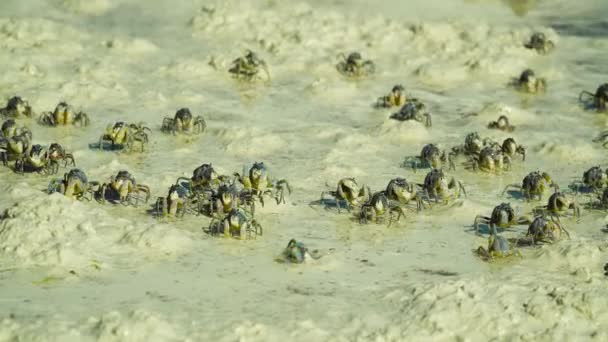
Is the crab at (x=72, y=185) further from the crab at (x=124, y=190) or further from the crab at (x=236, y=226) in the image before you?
the crab at (x=236, y=226)

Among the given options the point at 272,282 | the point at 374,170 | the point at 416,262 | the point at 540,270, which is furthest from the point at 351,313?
the point at 374,170

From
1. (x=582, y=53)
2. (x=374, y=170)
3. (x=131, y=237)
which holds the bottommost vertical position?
(x=131, y=237)

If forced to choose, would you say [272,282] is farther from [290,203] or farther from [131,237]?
[290,203]

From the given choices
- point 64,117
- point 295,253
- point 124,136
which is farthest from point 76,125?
point 295,253

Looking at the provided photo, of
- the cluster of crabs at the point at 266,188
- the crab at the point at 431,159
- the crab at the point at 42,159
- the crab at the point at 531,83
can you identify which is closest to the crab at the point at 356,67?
the crab at the point at 531,83

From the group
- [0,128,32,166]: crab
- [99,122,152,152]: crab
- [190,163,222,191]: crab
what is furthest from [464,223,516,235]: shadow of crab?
[0,128,32,166]: crab

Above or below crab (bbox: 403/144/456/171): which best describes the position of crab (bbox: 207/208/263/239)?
below

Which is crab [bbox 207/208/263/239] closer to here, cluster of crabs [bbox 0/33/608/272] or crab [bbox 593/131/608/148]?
cluster of crabs [bbox 0/33/608/272]
